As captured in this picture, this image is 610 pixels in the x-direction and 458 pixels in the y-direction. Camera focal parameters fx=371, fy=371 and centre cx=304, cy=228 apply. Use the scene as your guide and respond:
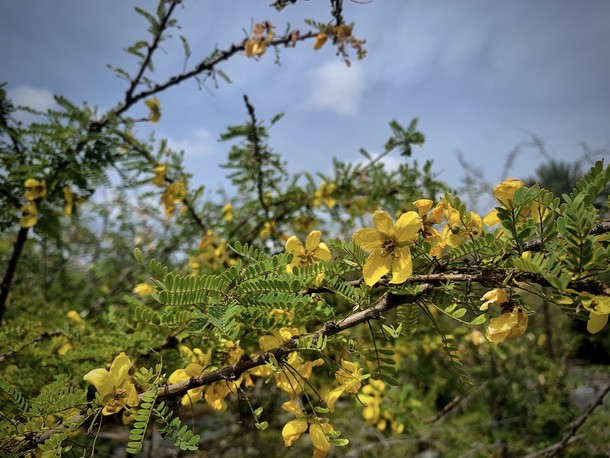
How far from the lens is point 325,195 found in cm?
247

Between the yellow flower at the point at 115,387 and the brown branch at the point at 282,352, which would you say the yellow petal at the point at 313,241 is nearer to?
the brown branch at the point at 282,352

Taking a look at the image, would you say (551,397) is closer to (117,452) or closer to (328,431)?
(328,431)

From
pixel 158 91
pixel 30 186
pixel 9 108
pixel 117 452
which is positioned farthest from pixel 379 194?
pixel 117 452

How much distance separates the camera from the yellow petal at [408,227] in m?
0.75

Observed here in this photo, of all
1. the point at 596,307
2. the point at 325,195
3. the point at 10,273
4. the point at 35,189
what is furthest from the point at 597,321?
the point at 10,273

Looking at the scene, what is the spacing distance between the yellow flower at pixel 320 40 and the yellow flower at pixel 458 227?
5.51 feet

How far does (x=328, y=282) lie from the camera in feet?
2.61

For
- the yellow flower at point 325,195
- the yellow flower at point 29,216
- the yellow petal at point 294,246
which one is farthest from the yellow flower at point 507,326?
the yellow flower at point 29,216

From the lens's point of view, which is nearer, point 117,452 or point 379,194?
point 379,194

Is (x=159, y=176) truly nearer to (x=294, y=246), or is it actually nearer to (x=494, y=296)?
(x=294, y=246)

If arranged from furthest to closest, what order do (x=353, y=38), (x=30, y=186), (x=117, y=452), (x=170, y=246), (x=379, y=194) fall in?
(x=117, y=452), (x=170, y=246), (x=379, y=194), (x=353, y=38), (x=30, y=186)

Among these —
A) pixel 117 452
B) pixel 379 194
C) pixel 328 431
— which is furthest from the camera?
pixel 117 452

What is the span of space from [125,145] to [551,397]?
14.7ft

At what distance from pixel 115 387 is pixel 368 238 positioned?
24.1 inches
